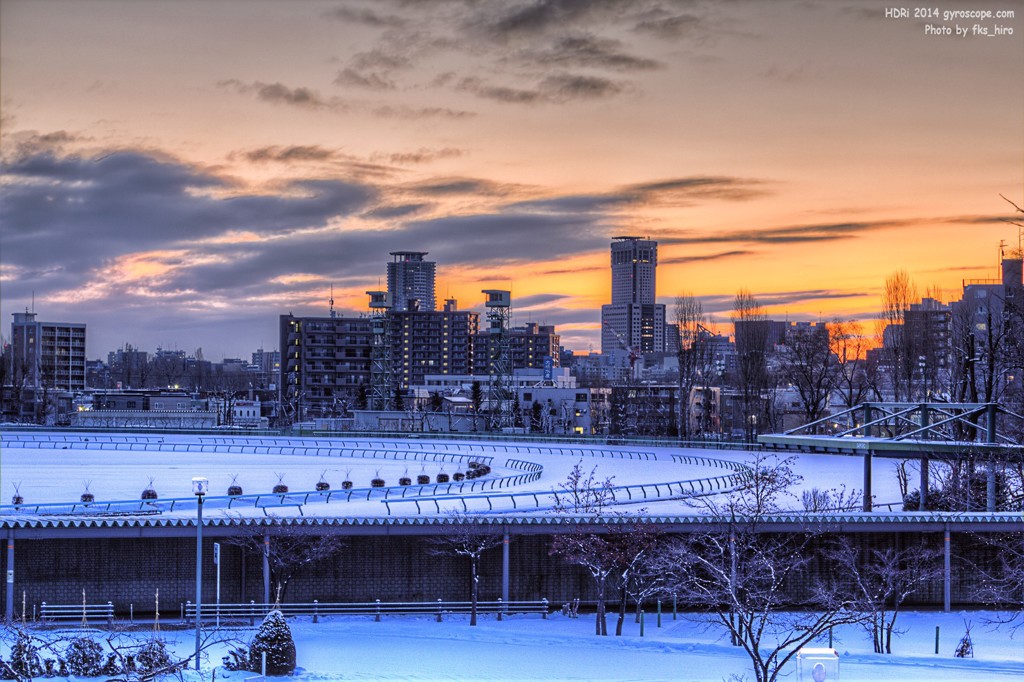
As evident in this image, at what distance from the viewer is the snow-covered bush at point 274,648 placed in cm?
2036

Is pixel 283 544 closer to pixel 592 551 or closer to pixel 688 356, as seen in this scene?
pixel 592 551

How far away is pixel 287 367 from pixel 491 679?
11599 cm

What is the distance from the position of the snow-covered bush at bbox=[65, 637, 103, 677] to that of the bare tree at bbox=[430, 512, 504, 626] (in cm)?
785

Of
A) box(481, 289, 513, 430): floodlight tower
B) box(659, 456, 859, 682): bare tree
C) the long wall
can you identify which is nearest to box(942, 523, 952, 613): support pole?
the long wall

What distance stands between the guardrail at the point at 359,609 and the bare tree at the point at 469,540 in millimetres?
502

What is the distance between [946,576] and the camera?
27.1 meters

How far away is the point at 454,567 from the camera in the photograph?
2652 cm

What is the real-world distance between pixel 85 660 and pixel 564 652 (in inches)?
352

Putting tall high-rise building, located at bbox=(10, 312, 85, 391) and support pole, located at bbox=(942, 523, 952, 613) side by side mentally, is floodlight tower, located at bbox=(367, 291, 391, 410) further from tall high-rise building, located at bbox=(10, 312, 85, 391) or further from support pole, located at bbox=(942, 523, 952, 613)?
support pole, located at bbox=(942, 523, 952, 613)

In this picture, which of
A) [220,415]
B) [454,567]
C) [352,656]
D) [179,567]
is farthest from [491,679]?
[220,415]

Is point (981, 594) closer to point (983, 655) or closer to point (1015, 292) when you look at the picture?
point (983, 655)

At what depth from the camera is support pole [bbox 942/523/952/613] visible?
2698 centimetres

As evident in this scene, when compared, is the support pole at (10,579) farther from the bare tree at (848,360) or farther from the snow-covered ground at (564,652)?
the bare tree at (848,360)

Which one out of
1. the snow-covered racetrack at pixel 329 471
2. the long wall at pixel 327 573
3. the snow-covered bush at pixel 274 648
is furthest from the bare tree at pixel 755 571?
the snow-covered bush at pixel 274 648
